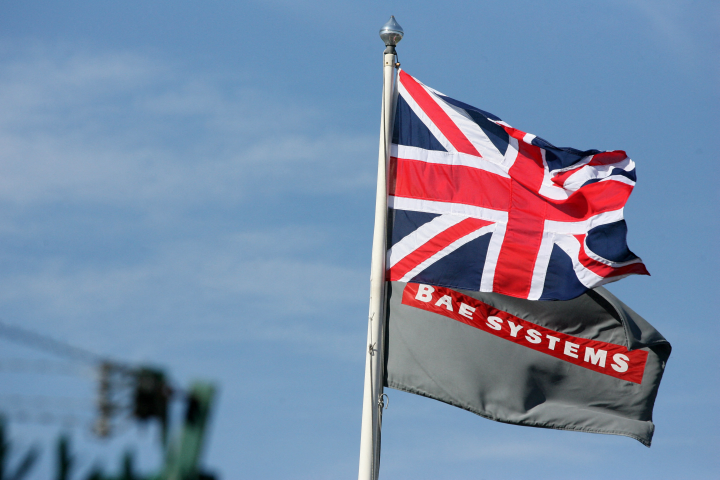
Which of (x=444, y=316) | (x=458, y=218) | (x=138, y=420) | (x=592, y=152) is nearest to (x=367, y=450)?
(x=444, y=316)

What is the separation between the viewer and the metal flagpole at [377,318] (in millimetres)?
12203

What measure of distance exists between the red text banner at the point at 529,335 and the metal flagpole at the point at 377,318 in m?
0.97

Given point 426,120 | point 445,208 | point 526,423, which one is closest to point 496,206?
point 445,208

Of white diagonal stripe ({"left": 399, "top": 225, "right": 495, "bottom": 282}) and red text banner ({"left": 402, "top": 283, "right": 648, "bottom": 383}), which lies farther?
red text banner ({"left": 402, "top": 283, "right": 648, "bottom": 383})

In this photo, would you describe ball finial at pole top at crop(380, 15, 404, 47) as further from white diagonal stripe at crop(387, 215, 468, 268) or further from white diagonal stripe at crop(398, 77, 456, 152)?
white diagonal stripe at crop(387, 215, 468, 268)

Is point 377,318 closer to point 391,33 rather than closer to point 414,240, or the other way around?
point 414,240

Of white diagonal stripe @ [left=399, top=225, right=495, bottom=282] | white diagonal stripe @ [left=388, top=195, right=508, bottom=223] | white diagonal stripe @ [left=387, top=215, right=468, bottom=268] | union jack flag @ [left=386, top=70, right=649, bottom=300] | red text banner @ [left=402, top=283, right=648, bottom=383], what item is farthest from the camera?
red text banner @ [left=402, top=283, right=648, bottom=383]

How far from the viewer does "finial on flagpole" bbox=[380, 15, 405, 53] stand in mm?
13688

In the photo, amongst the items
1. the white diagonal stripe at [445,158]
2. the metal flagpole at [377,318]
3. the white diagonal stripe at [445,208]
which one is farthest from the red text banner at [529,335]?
the white diagonal stripe at [445,158]

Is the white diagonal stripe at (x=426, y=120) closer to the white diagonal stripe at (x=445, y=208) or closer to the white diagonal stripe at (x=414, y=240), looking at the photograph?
the white diagonal stripe at (x=445, y=208)

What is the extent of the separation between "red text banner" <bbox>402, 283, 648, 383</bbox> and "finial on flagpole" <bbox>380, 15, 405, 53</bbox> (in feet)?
11.5

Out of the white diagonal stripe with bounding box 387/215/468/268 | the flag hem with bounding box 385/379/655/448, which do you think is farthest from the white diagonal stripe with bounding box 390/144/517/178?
the flag hem with bounding box 385/379/655/448

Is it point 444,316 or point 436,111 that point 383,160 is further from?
point 444,316

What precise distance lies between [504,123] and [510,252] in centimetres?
217
